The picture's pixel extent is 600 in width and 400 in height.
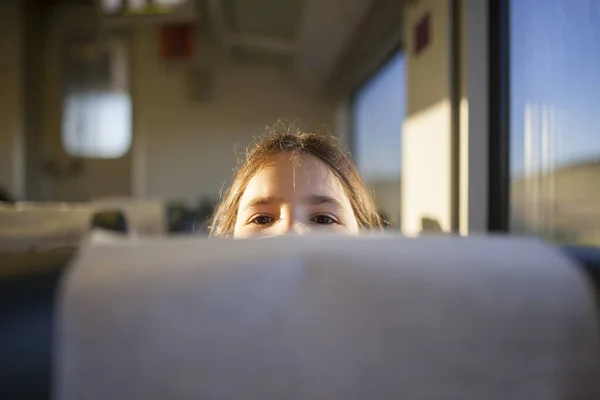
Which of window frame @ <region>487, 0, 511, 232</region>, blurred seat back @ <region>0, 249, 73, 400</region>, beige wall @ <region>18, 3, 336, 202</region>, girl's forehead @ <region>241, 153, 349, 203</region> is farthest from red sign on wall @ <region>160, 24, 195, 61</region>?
blurred seat back @ <region>0, 249, 73, 400</region>

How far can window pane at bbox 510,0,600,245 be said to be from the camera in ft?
2.98

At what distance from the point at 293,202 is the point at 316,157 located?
13cm

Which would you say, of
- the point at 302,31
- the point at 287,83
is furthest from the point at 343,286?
the point at 287,83

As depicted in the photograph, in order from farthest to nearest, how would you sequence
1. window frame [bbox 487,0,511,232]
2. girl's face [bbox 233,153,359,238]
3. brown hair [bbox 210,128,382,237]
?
window frame [bbox 487,0,511,232] → brown hair [bbox 210,128,382,237] → girl's face [bbox 233,153,359,238]

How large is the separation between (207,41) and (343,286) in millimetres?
3912

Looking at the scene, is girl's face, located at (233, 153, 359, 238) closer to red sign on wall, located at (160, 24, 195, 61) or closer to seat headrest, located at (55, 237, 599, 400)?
seat headrest, located at (55, 237, 599, 400)

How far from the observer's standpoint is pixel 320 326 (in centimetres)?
20

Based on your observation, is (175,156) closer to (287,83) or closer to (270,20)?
(287,83)

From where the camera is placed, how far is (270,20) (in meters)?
2.95

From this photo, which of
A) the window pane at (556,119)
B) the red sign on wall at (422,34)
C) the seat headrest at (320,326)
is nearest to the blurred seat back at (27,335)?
the seat headrest at (320,326)

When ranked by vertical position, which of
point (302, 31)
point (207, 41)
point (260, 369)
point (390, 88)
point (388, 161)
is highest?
point (207, 41)

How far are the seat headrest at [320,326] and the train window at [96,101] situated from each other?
4.17 m

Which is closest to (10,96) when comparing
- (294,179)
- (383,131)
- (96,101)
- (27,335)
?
(96,101)

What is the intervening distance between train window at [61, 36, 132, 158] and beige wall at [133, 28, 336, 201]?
29 cm
